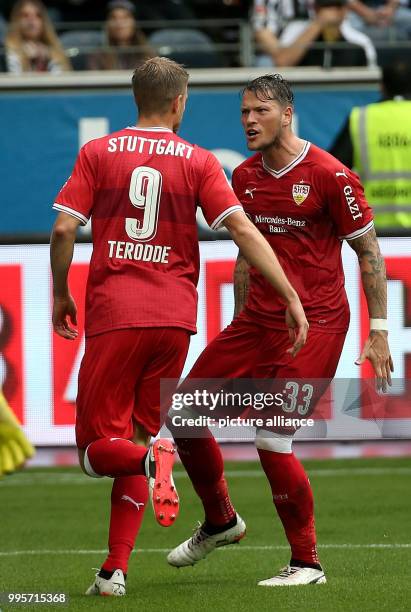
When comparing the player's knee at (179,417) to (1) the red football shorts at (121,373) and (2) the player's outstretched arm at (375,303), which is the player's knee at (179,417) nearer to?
(1) the red football shorts at (121,373)

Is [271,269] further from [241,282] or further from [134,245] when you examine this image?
[241,282]

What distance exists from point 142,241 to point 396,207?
3.29 metres

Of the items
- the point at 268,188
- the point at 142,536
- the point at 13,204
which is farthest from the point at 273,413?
the point at 13,204

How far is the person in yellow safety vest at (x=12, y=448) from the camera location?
167 inches

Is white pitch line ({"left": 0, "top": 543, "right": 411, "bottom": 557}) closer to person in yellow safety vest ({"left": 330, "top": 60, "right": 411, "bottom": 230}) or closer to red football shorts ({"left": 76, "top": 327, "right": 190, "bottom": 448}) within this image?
red football shorts ({"left": 76, "top": 327, "right": 190, "bottom": 448})

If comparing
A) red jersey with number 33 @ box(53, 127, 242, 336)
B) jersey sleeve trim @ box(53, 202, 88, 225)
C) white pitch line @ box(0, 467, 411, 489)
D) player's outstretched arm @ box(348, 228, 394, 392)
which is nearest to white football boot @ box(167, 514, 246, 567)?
player's outstretched arm @ box(348, 228, 394, 392)

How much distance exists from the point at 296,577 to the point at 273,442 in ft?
1.92

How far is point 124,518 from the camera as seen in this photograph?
592 centimetres

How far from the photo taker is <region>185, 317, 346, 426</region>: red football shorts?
6168 millimetres

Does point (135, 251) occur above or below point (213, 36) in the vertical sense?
below

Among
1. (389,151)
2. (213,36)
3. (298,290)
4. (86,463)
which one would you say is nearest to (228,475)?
(389,151)

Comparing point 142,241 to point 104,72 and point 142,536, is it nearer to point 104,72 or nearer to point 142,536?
point 142,536

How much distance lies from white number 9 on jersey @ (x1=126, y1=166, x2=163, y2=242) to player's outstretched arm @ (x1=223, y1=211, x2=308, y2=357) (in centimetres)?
32

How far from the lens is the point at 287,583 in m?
6.00
